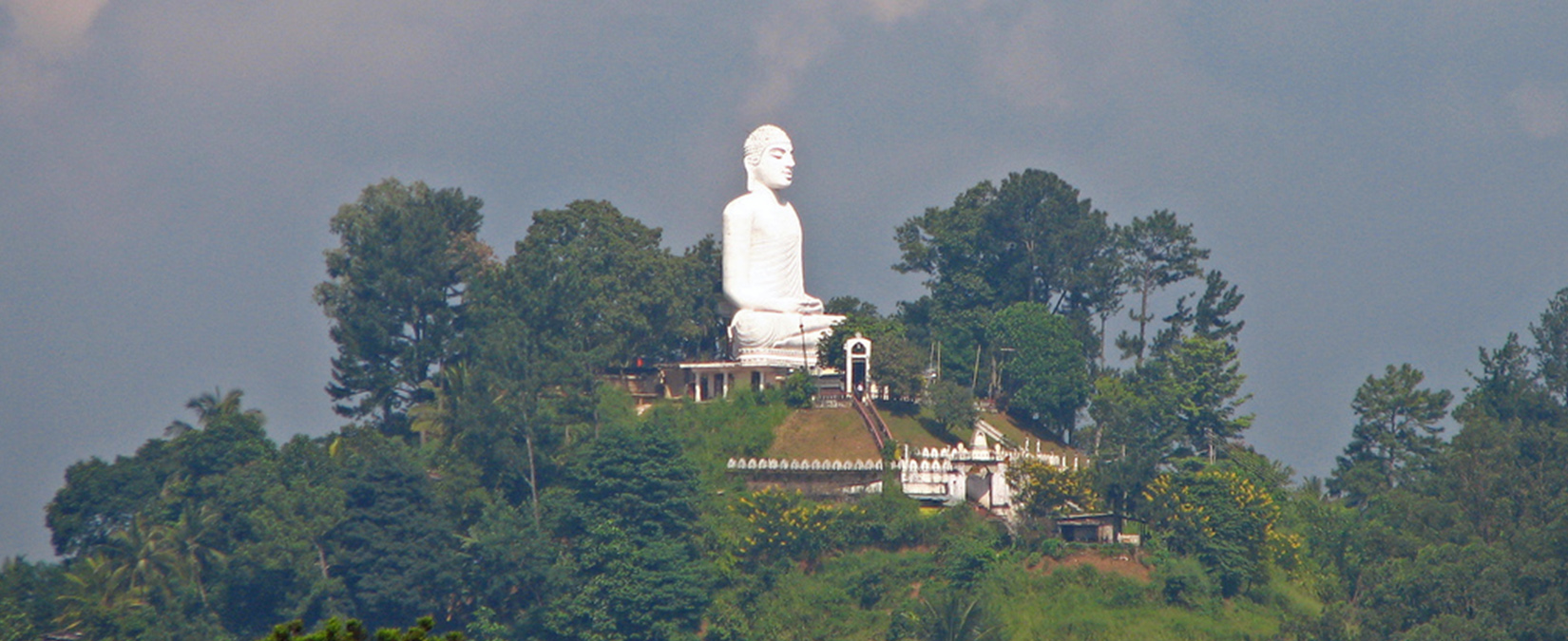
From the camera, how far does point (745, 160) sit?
199ft

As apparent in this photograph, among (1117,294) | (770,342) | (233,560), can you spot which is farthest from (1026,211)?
(233,560)

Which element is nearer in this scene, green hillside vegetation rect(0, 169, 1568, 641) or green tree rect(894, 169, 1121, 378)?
green hillside vegetation rect(0, 169, 1568, 641)

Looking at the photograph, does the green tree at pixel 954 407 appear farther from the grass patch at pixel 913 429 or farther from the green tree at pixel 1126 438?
the green tree at pixel 1126 438

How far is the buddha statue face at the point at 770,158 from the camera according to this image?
6034 cm

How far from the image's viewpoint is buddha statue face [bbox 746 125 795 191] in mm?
60344

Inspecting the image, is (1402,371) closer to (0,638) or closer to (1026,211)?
(1026,211)

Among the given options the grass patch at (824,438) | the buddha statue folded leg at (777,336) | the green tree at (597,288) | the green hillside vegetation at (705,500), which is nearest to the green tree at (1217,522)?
the green hillside vegetation at (705,500)

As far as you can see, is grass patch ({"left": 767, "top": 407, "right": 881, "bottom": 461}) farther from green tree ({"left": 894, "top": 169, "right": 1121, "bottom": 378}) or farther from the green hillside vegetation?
green tree ({"left": 894, "top": 169, "right": 1121, "bottom": 378})

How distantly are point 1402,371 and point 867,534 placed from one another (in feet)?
42.2

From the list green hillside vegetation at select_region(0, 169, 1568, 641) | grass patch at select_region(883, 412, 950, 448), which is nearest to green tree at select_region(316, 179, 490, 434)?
green hillside vegetation at select_region(0, 169, 1568, 641)

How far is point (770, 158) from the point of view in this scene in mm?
60344

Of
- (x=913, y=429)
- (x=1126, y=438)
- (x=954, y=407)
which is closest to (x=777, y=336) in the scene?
(x=913, y=429)

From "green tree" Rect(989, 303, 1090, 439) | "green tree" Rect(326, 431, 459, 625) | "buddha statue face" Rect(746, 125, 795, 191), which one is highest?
"buddha statue face" Rect(746, 125, 795, 191)

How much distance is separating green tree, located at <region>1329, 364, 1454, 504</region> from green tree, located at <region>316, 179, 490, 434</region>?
18351mm
